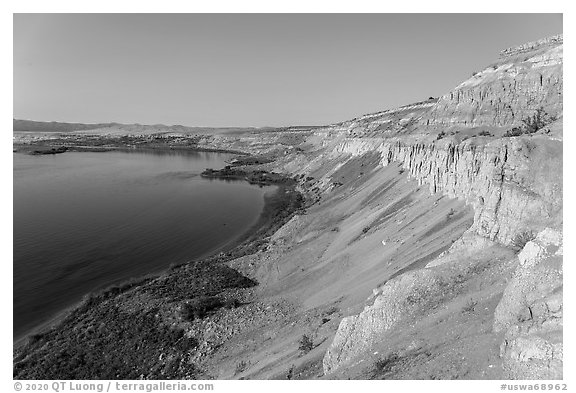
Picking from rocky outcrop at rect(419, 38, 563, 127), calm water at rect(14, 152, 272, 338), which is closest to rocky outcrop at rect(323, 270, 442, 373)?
calm water at rect(14, 152, 272, 338)

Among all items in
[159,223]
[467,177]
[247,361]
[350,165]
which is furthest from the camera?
[350,165]

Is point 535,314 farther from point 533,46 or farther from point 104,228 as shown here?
point 533,46

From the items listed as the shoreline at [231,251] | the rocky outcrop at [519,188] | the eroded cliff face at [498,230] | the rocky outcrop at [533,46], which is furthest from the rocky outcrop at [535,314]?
the rocky outcrop at [533,46]

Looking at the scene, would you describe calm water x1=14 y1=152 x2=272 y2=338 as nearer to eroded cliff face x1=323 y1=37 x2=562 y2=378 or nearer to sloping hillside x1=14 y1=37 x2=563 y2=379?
sloping hillside x1=14 y1=37 x2=563 y2=379

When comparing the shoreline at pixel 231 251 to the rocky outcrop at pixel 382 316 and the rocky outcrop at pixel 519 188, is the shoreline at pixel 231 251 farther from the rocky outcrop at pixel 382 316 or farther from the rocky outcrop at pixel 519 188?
the rocky outcrop at pixel 519 188

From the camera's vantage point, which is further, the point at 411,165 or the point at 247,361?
the point at 411,165

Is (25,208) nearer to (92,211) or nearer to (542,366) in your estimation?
(92,211)

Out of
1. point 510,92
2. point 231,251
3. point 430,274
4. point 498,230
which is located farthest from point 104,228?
point 510,92

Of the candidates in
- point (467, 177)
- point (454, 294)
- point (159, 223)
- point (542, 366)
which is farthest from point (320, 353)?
point (159, 223)
